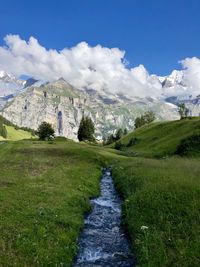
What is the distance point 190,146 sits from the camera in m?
72.8

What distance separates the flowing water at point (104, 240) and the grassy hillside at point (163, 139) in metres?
46.0

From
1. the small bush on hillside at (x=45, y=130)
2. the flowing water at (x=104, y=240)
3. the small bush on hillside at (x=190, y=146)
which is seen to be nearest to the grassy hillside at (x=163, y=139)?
the small bush on hillside at (x=190, y=146)

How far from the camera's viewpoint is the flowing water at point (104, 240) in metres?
21.5

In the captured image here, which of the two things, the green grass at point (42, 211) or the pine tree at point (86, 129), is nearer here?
the green grass at point (42, 211)

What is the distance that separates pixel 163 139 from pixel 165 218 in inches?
2838

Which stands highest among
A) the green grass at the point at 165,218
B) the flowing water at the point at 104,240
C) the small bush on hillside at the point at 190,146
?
the small bush on hillside at the point at 190,146

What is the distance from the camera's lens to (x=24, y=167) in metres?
50.6

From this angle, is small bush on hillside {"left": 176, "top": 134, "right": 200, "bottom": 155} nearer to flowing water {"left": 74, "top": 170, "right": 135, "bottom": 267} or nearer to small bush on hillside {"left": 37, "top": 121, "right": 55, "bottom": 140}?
flowing water {"left": 74, "top": 170, "right": 135, "bottom": 267}

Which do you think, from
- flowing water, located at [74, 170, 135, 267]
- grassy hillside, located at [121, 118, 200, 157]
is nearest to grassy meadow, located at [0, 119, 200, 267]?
flowing water, located at [74, 170, 135, 267]

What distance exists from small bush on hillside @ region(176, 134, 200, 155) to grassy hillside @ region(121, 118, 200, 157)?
234cm

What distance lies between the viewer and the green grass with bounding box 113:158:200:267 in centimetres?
2020

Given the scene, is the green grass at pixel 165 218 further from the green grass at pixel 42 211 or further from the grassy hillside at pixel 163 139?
the grassy hillside at pixel 163 139

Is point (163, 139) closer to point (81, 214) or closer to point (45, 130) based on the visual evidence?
point (81, 214)

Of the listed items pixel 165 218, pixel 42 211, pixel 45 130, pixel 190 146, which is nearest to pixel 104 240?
pixel 165 218
